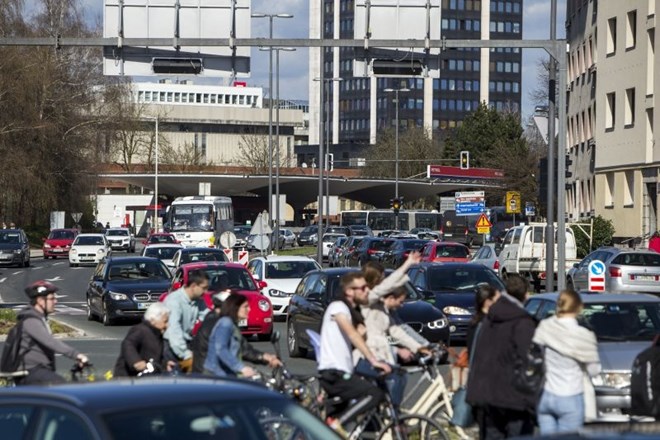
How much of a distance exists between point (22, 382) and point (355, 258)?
44589mm

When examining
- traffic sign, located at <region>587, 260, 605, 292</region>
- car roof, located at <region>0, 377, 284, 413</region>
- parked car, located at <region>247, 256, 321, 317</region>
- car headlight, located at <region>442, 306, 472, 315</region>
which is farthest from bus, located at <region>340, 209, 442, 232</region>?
car roof, located at <region>0, 377, 284, 413</region>

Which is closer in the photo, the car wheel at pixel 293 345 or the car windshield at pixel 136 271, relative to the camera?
the car wheel at pixel 293 345

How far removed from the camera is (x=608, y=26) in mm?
58406

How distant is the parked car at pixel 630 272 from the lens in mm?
35875

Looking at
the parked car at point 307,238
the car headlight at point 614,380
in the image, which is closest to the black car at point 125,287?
the car headlight at point 614,380

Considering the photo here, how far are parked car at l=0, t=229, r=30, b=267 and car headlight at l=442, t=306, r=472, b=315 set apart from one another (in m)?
41.0

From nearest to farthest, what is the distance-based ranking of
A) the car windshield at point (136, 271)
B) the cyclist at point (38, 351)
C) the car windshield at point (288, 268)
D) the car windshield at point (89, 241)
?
the cyclist at point (38, 351), the car windshield at point (136, 271), the car windshield at point (288, 268), the car windshield at point (89, 241)

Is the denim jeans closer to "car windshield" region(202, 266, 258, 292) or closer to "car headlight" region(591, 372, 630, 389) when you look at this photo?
"car headlight" region(591, 372, 630, 389)

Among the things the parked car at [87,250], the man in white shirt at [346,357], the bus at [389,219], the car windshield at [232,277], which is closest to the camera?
the man in white shirt at [346,357]

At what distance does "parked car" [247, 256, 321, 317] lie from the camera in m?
31.2

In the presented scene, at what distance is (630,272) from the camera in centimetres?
3591

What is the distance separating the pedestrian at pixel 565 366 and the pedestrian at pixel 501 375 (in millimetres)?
118

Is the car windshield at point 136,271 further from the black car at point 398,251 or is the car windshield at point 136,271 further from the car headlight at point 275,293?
the black car at point 398,251

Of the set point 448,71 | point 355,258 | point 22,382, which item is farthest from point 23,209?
point 448,71
